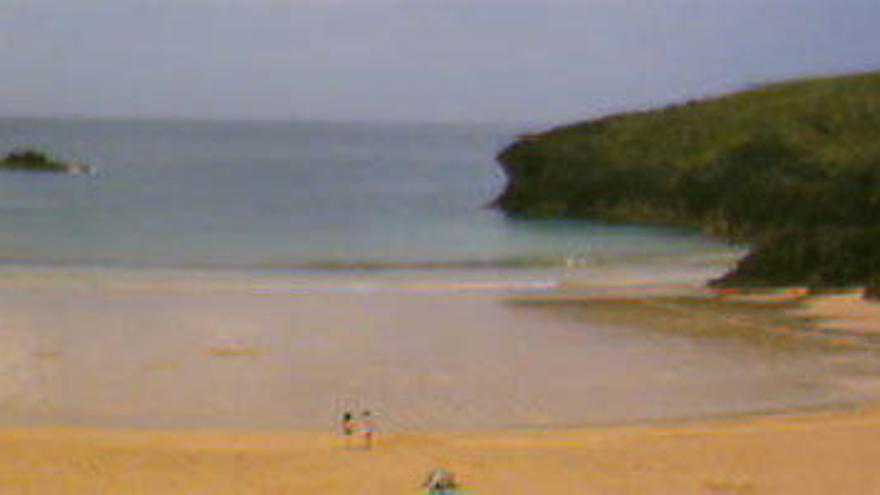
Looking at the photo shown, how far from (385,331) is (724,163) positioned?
3611 cm

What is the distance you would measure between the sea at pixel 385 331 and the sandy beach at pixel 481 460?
1155 mm

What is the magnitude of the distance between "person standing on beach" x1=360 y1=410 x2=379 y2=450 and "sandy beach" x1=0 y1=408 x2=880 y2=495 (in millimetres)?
191

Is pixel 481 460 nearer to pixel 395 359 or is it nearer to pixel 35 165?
pixel 395 359

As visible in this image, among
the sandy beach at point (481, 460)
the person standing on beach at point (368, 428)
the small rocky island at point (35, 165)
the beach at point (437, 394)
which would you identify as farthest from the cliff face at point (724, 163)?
the small rocky island at point (35, 165)

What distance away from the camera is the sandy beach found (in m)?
17.0

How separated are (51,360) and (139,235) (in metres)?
32.5

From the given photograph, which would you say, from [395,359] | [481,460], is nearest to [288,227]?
[395,359]

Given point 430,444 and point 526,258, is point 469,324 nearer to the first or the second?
point 430,444

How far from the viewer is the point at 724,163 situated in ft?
207

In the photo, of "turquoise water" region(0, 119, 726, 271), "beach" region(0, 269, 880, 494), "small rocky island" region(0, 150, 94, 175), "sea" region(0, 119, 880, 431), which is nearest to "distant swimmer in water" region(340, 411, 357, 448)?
"beach" region(0, 269, 880, 494)

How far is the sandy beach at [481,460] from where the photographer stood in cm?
1700

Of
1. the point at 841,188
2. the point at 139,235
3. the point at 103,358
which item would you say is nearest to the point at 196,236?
the point at 139,235

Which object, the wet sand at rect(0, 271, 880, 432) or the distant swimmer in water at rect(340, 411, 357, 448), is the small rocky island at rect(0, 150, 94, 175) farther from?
the distant swimmer in water at rect(340, 411, 357, 448)

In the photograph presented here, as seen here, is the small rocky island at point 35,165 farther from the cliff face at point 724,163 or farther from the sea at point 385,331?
the sea at point 385,331
